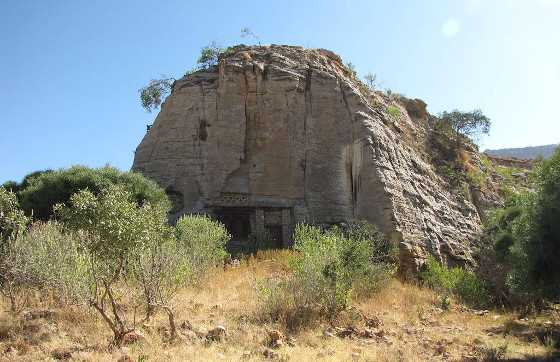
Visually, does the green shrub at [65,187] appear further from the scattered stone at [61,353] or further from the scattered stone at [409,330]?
the scattered stone at [409,330]

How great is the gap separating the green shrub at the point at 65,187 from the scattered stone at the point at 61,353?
750 cm

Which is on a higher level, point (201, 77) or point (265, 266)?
point (201, 77)

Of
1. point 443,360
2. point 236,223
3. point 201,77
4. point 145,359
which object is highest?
point 201,77

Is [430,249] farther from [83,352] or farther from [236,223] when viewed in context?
[83,352]

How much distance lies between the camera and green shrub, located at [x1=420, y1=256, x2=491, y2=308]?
12.9m

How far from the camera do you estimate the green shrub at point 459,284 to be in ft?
42.3

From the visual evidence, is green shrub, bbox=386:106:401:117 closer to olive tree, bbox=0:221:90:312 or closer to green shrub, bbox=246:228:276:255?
green shrub, bbox=246:228:276:255

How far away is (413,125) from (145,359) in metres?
20.8

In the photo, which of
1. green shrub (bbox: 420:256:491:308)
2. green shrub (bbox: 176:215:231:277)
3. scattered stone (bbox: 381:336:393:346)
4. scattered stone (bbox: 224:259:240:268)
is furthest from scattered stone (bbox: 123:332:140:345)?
green shrub (bbox: 420:256:491:308)

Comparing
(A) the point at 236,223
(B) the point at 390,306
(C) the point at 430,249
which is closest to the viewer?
(B) the point at 390,306

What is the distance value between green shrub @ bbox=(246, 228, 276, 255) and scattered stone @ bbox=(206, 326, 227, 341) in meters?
8.38

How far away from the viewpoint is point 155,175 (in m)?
18.7

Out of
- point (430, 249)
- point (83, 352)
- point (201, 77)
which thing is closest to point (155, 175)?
point (201, 77)

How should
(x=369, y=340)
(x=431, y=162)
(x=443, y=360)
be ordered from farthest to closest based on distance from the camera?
1. (x=431, y=162)
2. (x=369, y=340)
3. (x=443, y=360)
